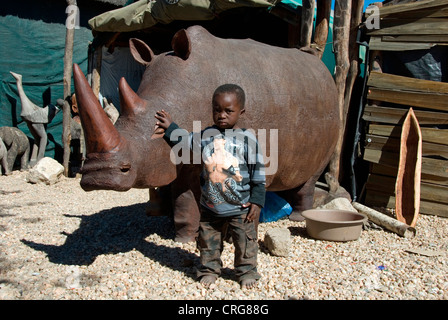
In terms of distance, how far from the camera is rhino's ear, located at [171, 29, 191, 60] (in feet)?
11.1


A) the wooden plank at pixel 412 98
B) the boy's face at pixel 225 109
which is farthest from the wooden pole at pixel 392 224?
the boy's face at pixel 225 109

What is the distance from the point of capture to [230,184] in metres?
2.85

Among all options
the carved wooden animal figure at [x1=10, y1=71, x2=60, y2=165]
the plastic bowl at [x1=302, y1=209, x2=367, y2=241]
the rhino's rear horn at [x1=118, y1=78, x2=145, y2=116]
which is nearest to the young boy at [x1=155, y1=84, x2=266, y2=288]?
the rhino's rear horn at [x1=118, y1=78, x2=145, y2=116]

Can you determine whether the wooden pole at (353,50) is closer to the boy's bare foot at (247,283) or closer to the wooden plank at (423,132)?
the wooden plank at (423,132)

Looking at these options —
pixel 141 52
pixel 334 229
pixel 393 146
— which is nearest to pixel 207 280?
pixel 334 229

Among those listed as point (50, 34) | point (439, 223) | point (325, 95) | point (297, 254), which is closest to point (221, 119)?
point (297, 254)

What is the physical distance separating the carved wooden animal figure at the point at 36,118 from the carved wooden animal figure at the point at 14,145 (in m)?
0.19

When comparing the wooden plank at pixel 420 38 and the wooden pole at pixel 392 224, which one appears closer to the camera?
the wooden pole at pixel 392 224

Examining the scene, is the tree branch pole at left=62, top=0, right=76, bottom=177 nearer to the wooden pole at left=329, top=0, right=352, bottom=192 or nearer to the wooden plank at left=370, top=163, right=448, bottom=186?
the wooden pole at left=329, top=0, right=352, bottom=192

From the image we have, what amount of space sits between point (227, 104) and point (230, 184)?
1.92 feet

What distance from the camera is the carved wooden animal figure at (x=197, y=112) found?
272 centimetres

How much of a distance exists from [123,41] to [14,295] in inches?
283

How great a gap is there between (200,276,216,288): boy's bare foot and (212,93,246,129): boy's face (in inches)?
46.5

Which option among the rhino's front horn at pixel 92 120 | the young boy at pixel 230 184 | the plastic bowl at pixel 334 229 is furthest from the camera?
the plastic bowl at pixel 334 229
